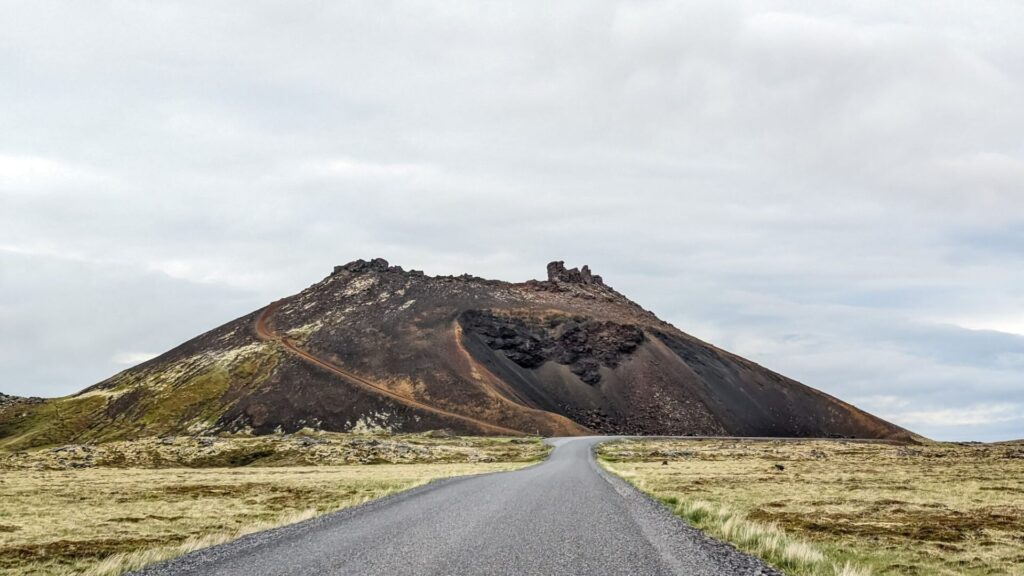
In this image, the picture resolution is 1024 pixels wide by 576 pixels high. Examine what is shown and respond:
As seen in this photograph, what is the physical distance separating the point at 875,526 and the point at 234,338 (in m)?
180

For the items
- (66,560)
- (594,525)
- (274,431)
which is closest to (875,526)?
(594,525)

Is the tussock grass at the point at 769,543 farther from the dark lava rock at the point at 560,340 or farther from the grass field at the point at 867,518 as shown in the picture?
the dark lava rock at the point at 560,340

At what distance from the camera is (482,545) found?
14781 mm

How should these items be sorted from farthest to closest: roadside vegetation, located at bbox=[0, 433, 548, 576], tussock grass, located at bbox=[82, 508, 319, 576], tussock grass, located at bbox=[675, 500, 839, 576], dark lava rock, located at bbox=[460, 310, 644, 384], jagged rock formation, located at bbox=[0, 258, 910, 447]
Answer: dark lava rock, located at bbox=[460, 310, 644, 384] → jagged rock formation, located at bbox=[0, 258, 910, 447] → roadside vegetation, located at bbox=[0, 433, 548, 576] → tussock grass, located at bbox=[82, 508, 319, 576] → tussock grass, located at bbox=[675, 500, 839, 576]

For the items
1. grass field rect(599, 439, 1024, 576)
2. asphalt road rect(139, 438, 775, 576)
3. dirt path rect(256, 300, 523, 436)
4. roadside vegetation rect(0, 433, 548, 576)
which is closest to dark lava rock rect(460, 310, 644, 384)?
dirt path rect(256, 300, 523, 436)

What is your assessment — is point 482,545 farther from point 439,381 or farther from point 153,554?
point 439,381

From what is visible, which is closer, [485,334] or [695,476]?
[695,476]

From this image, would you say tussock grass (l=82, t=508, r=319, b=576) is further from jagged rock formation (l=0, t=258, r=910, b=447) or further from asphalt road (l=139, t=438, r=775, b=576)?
jagged rock formation (l=0, t=258, r=910, b=447)

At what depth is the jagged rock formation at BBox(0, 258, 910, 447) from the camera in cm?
13788

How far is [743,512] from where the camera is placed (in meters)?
23.5

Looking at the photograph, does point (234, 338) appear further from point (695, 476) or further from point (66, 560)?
point (66, 560)

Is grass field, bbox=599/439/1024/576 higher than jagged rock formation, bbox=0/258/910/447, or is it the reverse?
jagged rock formation, bbox=0/258/910/447

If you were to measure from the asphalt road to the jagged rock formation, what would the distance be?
10946 centimetres

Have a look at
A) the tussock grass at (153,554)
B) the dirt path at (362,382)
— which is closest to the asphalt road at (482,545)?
the tussock grass at (153,554)
